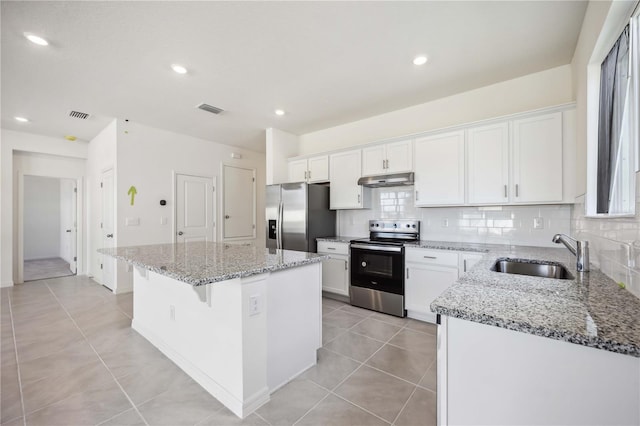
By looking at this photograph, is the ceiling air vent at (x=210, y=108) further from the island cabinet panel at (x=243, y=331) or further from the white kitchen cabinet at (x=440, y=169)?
the white kitchen cabinet at (x=440, y=169)

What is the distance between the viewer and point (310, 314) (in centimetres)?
220

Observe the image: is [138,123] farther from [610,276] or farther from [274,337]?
[610,276]

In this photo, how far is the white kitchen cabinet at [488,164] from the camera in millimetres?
2865

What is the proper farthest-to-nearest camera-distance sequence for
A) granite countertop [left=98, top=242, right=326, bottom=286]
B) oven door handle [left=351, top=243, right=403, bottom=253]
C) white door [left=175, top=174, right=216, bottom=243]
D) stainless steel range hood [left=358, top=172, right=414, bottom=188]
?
1. white door [left=175, top=174, right=216, bottom=243]
2. stainless steel range hood [left=358, top=172, right=414, bottom=188]
3. oven door handle [left=351, top=243, right=403, bottom=253]
4. granite countertop [left=98, top=242, right=326, bottom=286]

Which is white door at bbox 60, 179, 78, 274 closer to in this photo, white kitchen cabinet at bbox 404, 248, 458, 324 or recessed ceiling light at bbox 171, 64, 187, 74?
recessed ceiling light at bbox 171, 64, 187, 74

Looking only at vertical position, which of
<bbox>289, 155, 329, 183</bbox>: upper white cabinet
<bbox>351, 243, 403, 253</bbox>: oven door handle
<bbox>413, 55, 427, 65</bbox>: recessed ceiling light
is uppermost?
<bbox>413, 55, 427, 65</bbox>: recessed ceiling light

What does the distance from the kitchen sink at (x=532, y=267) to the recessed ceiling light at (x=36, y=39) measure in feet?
12.7

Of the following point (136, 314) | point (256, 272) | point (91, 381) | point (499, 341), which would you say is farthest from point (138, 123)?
point (499, 341)

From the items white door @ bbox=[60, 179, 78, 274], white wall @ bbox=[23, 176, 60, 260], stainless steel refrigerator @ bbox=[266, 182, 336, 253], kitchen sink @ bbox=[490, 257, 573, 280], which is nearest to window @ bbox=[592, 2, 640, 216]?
kitchen sink @ bbox=[490, 257, 573, 280]

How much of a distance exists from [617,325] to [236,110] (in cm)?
402

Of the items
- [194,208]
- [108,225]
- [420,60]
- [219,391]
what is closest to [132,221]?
[108,225]

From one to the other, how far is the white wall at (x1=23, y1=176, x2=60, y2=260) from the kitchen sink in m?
9.89

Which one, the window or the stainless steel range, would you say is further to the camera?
the stainless steel range

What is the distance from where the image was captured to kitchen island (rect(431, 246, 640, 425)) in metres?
0.78
